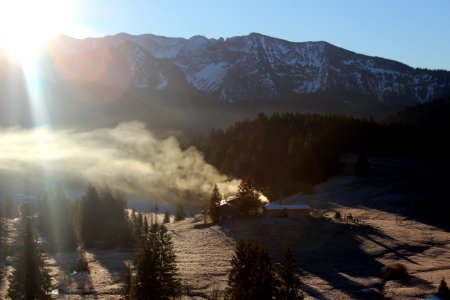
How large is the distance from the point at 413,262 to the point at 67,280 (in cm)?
4127

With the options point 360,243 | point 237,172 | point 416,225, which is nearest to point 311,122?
point 237,172

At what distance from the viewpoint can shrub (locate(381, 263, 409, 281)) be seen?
59328 mm

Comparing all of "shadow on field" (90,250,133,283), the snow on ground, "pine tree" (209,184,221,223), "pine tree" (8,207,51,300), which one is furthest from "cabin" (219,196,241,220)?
"pine tree" (8,207,51,300)

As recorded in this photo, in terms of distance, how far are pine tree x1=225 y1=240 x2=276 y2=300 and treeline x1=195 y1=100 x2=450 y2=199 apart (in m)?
90.9

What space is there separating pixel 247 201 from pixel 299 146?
210 feet

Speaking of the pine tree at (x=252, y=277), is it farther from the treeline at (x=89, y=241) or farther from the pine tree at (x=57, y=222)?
the pine tree at (x=57, y=222)

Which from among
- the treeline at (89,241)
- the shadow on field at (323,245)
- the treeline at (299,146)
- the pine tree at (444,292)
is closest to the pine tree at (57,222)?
the treeline at (89,241)

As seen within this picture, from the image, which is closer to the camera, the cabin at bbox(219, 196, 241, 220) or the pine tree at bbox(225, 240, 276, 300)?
the pine tree at bbox(225, 240, 276, 300)

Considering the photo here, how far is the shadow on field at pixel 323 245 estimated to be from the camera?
193 feet

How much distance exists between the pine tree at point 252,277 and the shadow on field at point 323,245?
51.5 ft

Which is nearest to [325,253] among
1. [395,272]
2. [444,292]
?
[395,272]

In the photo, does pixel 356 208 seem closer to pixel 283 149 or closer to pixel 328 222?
pixel 328 222

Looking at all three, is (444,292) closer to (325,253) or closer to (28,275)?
(325,253)

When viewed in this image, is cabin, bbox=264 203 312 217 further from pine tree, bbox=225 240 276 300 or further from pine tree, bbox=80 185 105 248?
pine tree, bbox=225 240 276 300
